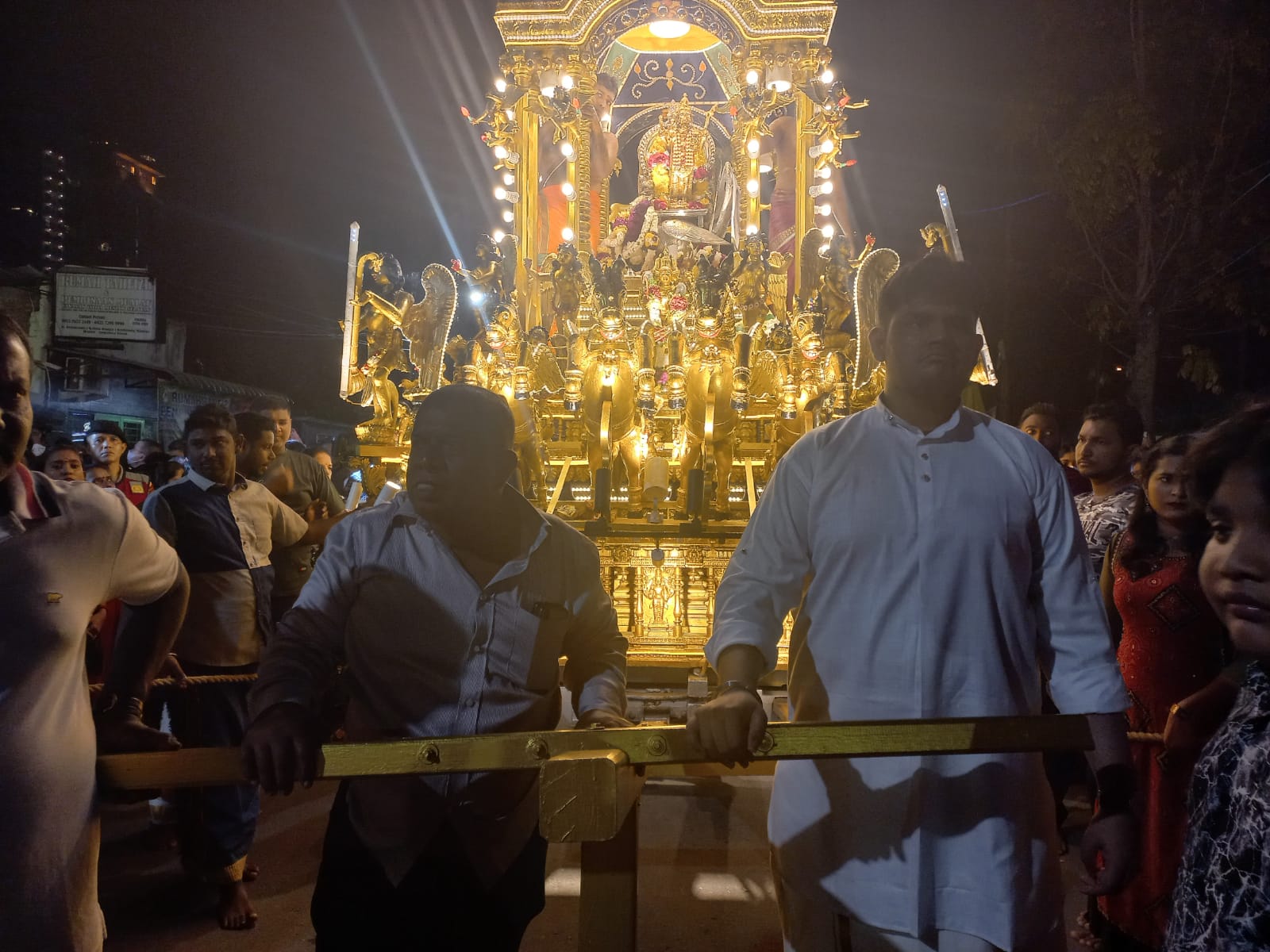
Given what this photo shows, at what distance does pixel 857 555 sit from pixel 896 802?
1.75 feet

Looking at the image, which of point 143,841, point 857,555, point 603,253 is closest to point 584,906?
point 857,555

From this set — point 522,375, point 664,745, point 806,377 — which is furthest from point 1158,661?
point 522,375

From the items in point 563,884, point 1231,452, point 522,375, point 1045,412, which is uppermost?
point 522,375

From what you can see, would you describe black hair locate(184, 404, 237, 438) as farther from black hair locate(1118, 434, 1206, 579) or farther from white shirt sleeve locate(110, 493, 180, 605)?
black hair locate(1118, 434, 1206, 579)

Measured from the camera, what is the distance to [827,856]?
1.58 metres

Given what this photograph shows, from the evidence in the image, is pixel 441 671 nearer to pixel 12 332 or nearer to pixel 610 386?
pixel 12 332

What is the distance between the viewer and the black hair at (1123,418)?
358 centimetres

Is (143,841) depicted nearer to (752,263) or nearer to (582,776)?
(582,776)

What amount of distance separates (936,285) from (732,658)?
0.99 metres

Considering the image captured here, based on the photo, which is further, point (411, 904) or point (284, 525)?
point (284, 525)

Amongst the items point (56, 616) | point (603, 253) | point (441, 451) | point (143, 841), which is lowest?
point (143, 841)

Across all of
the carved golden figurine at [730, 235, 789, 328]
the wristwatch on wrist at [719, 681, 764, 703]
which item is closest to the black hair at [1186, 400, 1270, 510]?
the wristwatch on wrist at [719, 681, 764, 703]

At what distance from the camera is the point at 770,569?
170 centimetres

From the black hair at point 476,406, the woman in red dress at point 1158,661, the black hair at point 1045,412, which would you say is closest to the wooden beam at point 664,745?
the black hair at point 476,406
